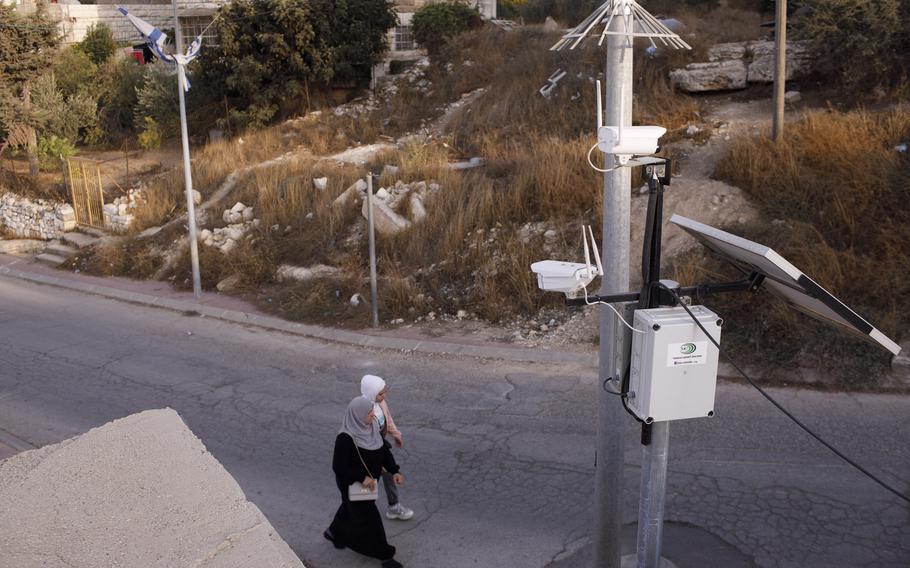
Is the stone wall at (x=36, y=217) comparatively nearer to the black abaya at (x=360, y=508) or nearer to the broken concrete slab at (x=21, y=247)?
the broken concrete slab at (x=21, y=247)

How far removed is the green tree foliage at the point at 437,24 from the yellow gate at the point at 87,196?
10368mm

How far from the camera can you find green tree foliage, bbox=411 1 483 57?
2436 centimetres

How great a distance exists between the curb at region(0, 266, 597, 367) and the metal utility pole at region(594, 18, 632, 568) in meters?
4.75

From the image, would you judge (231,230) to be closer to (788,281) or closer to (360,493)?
(360,493)

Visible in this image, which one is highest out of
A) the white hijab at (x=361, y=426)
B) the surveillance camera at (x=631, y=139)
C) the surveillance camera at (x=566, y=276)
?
the surveillance camera at (x=631, y=139)

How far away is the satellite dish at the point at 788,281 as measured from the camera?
391 cm

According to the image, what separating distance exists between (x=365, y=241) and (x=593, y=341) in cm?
481

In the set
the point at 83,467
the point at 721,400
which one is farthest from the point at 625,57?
the point at 721,400

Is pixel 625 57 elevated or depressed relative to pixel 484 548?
elevated

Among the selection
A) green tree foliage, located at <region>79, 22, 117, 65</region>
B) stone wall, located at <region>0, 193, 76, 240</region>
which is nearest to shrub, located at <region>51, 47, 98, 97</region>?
green tree foliage, located at <region>79, 22, 117, 65</region>

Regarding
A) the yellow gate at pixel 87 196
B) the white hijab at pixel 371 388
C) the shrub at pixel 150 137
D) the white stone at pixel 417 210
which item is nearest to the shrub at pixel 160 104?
the shrub at pixel 150 137

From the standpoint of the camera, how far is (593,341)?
10.5 meters

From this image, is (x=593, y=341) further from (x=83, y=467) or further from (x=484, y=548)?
(x=83, y=467)

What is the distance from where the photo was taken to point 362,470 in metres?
5.96
